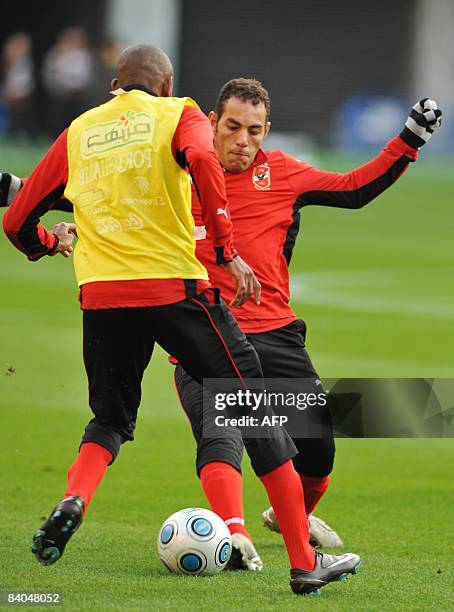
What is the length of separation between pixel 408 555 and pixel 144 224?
7.43 ft

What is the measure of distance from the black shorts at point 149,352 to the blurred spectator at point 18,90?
25061 mm

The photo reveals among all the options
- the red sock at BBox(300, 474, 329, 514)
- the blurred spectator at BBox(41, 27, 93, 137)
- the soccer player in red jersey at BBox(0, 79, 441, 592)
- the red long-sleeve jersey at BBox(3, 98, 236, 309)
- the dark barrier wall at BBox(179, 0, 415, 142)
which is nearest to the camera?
the red long-sleeve jersey at BBox(3, 98, 236, 309)

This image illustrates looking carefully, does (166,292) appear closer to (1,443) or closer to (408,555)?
(408,555)

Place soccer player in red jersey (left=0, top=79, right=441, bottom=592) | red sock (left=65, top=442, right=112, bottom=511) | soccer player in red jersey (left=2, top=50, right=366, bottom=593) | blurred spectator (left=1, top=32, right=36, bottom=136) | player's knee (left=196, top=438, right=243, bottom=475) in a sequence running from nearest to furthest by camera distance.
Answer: soccer player in red jersey (left=2, top=50, right=366, bottom=593), red sock (left=65, top=442, right=112, bottom=511), player's knee (left=196, top=438, right=243, bottom=475), soccer player in red jersey (left=0, top=79, right=441, bottom=592), blurred spectator (left=1, top=32, right=36, bottom=136)

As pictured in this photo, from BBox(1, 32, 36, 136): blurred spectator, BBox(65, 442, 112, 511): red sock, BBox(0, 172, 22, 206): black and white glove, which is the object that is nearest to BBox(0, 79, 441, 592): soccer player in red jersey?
BBox(65, 442, 112, 511): red sock

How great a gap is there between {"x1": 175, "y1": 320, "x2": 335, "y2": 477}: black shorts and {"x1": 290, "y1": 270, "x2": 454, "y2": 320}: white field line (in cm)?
864

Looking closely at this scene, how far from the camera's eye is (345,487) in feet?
28.1

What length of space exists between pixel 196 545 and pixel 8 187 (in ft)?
6.07

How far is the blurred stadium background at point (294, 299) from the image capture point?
6.17 meters

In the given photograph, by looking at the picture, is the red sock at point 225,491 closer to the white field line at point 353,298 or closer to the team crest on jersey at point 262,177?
the team crest on jersey at point 262,177

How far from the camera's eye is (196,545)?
5816mm

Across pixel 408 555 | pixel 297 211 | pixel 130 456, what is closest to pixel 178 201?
pixel 297 211

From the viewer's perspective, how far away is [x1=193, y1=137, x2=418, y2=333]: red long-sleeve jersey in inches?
259

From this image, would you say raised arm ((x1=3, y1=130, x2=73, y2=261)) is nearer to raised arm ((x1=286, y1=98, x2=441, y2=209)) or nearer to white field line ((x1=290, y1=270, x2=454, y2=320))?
raised arm ((x1=286, y1=98, x2=441, y2=209))
